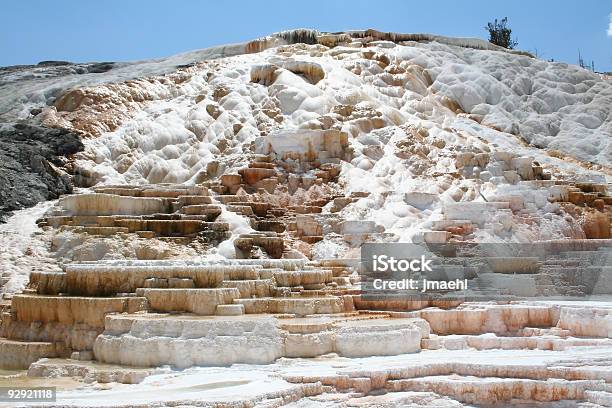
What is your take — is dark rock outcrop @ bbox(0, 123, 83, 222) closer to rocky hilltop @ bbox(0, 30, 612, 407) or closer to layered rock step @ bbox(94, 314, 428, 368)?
rocky hilltop @ bbox(0, 30, 612, 407)

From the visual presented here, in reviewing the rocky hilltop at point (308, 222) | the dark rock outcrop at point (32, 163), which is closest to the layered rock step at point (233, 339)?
the rocky hilltop at point (308, 222)

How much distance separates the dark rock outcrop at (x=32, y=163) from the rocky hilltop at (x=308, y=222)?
0.17 feet

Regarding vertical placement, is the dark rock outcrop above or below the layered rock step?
above

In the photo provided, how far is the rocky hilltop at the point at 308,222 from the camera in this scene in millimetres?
9391

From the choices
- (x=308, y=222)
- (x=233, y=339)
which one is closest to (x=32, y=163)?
(x=308, y=222)

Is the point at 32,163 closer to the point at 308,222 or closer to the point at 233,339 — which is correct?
the point at 308,222

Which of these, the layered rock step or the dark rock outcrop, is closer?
the layered rock step

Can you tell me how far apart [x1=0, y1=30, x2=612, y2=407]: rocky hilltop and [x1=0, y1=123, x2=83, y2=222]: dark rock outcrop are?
0.17ft

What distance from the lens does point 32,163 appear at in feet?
53.4

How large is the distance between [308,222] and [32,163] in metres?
5.77

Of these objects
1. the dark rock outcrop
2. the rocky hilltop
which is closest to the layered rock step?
the rocky hilltop

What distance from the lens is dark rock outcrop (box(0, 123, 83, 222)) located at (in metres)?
15.3

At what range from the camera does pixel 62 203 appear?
14.5m

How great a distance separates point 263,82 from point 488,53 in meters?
7.67
